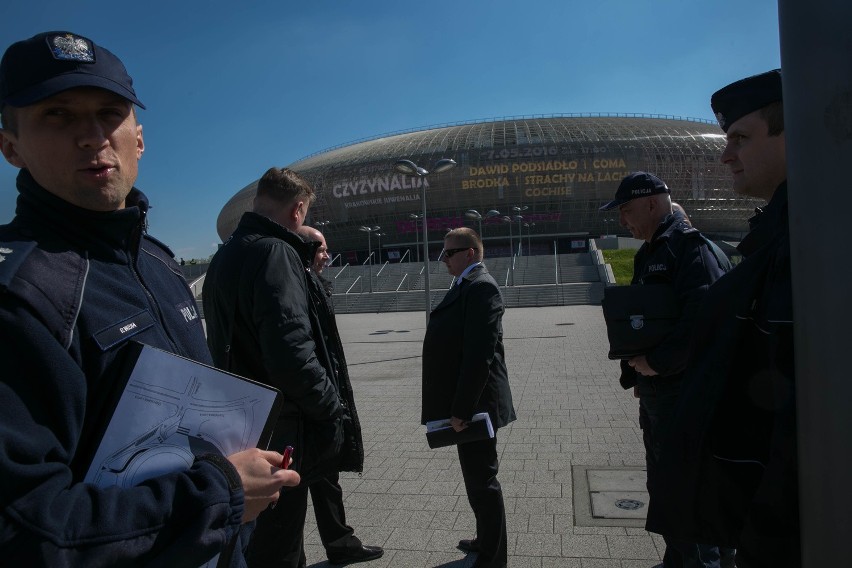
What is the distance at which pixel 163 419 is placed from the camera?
1.32 metres

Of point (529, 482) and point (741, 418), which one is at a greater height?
point (741, 418)

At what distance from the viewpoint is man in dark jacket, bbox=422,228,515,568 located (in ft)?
11.6

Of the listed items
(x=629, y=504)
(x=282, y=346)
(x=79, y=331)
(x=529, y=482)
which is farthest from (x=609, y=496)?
(x=79, y=331)

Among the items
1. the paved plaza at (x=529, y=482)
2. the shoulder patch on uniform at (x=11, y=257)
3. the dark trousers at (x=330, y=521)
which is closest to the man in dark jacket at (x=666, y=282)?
the paved plaza at (x=529, y=482)

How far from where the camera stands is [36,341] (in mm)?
1138

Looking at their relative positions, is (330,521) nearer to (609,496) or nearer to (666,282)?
(609,496)

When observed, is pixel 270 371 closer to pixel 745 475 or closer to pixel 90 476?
pixel 90 476

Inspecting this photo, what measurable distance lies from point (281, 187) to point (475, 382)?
145cm

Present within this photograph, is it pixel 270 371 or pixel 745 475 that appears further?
pixel 270 371

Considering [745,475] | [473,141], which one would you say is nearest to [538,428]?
[745,475]

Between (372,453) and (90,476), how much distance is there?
4.77 metres

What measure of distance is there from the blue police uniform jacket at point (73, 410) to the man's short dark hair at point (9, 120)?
101mm

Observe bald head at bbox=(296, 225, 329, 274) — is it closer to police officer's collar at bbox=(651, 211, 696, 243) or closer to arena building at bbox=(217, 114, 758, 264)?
police officer's collar at bbox=(651, 211, 696, 243)

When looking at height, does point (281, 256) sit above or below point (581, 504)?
above
